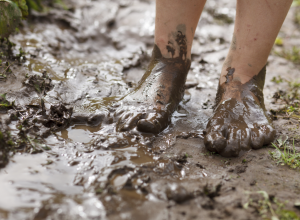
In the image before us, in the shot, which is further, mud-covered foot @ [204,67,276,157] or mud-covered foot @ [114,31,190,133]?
mud-covered foot @ [114,31,190,133]

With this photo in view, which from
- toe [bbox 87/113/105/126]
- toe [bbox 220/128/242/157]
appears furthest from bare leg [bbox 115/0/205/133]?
toe [bbox 220/128/242/157]

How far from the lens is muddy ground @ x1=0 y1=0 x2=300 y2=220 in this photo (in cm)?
105

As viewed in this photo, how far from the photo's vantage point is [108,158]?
131 centimetres

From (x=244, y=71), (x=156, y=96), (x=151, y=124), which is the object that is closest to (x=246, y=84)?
(x=244, y=71)

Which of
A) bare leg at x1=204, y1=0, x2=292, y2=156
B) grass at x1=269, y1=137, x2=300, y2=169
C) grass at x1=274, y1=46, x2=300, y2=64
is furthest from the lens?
grass at x1=274, y1=46, x2=300, y2=64

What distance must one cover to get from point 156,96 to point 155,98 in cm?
2

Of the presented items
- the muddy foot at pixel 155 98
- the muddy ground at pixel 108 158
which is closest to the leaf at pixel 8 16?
the muddy ground at pixel 108 158

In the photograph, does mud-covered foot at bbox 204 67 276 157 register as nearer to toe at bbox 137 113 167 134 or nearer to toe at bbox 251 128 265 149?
toe at bbox 251 128 265 149

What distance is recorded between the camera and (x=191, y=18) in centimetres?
177

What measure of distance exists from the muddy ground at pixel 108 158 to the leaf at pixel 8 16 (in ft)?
0.93

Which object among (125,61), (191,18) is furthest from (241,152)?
(125,61)

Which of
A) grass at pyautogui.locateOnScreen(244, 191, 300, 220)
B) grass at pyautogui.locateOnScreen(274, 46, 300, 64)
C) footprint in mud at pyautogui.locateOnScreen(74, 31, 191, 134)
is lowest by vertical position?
grass at pyautogui.locateOnScreen(244, 191, 300, 220)

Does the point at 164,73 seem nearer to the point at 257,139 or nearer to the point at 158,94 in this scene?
the point at 158,94

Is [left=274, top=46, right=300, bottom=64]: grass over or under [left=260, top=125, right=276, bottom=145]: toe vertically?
over
